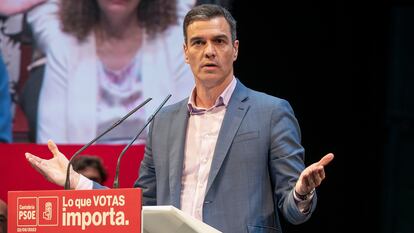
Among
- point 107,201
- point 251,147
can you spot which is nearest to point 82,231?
point 107,201

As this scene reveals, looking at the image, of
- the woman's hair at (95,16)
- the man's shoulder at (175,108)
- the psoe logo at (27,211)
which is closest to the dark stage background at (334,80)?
the woman's hair at (95,16)

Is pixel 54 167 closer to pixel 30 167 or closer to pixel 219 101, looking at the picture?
pixel 219 101

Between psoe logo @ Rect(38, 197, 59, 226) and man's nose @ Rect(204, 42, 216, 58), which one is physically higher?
man's nose @ Rect(204, 42, 216, 58)

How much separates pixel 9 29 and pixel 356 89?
2.58 m

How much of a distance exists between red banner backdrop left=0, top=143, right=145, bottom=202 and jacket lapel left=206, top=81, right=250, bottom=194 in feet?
6.40

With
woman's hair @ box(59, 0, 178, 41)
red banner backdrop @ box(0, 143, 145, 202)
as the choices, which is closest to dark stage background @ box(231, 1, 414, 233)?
woman's hair @ box(59, 0, 178, 41)

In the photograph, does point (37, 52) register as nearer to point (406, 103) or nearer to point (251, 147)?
point (251, 147)

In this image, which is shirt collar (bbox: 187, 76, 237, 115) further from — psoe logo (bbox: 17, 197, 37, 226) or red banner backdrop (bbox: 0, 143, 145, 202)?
red banner backdrop (bbox: 0, 143, 145, 202)

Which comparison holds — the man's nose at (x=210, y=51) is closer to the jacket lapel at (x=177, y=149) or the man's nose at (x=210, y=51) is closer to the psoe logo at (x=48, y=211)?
the jacket lapel at (x=177, y=149)

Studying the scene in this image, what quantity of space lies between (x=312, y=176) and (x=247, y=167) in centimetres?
41

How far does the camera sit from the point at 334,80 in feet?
20.6

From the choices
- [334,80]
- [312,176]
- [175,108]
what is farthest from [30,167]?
[312,176]

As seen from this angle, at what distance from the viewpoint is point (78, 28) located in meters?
5.26

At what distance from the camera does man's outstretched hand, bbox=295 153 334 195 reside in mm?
2611
